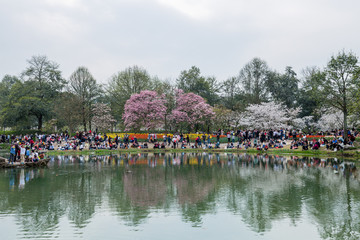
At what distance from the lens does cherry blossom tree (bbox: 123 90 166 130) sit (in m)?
49.8

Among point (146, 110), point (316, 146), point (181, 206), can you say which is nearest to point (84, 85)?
point (146, 110)

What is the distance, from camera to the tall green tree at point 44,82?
193 feet

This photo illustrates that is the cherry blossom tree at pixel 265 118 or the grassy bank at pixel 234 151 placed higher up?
the cherry blossom tree at pixel 265 118

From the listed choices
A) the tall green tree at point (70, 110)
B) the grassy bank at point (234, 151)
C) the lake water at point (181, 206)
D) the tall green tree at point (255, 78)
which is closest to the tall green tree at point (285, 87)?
the tall green tree at point (255, 78)

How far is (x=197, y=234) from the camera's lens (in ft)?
31.6

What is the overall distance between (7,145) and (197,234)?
4639cm

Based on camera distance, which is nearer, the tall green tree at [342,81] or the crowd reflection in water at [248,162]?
the crowd reflection in water at [248,162]

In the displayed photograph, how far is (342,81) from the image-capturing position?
32844 millimetres

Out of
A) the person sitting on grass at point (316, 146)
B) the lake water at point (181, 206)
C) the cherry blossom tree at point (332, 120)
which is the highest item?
the cherry blossom tree at point (332, 120)

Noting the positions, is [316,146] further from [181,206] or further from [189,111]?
[181,206]

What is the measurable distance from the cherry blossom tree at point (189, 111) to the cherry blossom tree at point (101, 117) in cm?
1597

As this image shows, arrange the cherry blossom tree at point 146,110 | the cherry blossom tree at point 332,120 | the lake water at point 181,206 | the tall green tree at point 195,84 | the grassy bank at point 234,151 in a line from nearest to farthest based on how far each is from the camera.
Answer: the lake water at point 181,206, the grassy bank at point 234,151, the cherry blossom tree at point 146,110, the cherry blossom tree at point 332,120, the tall green tree at point 195,84

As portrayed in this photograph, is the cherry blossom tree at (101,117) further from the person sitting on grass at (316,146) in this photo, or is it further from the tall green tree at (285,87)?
the person sitting on grass at (316,146)

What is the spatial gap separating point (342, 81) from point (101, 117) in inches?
1697
